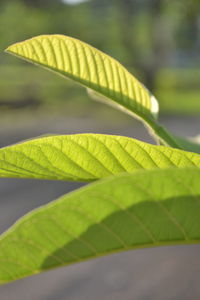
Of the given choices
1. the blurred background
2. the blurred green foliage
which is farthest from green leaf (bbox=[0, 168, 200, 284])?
the blurred green foliage

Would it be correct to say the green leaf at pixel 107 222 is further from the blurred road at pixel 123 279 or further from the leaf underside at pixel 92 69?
the blurred road at pixel 123 279

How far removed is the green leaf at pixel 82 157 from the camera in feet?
1.55

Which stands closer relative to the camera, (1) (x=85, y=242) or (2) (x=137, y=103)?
(1) (x=85, y=242)

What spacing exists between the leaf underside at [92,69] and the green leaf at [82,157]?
6 centimetres

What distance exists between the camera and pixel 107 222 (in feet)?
1.25

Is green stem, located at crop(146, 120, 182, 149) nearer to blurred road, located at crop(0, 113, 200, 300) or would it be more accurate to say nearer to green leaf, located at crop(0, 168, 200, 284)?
green leaf, located at crop(0, 168, 200, 284)

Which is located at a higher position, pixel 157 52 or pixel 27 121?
pixel 157 52

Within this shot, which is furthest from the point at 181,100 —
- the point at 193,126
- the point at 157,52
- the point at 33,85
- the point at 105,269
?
the point at 105,269

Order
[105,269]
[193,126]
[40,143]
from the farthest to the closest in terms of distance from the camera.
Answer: [193,126] < [105,269] < [40,143]

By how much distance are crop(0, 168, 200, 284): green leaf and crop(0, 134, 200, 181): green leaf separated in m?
0.08

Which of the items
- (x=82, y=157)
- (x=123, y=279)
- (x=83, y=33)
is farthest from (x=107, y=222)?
(x=83, y=33)

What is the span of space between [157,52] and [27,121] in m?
4.93

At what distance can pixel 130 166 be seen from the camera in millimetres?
503

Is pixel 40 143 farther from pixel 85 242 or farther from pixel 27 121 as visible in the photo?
pixel 27 121
